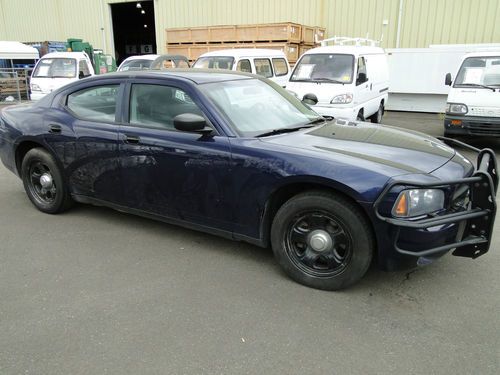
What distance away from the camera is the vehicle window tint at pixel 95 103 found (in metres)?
4.26

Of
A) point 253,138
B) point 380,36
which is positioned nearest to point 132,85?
point 253,138

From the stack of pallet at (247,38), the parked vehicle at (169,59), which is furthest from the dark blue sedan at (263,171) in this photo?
the stack of pallet at (247,38)

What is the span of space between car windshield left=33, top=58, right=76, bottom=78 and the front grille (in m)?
10.9

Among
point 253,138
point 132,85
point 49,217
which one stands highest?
point 132,85

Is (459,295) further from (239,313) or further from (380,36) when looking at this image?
(380,36)

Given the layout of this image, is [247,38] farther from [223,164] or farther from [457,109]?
[223,164]

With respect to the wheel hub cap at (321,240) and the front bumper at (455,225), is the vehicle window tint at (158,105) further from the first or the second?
the front bumper at (455,225)

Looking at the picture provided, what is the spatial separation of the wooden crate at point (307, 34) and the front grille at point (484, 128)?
8004 mm

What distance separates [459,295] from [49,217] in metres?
4.10

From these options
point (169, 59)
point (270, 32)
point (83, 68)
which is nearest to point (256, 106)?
point (169, 59)

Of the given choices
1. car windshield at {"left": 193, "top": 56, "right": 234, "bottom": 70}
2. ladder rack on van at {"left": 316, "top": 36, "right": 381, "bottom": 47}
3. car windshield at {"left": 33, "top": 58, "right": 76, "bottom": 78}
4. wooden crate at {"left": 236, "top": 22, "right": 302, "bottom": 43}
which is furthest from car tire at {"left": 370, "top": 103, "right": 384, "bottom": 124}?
car windshield at {"left": 33, "top": 58, "right": 76, "bottom": 78}

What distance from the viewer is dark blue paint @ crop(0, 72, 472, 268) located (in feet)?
10.1

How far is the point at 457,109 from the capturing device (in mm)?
8328

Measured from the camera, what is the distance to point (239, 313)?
3.03 m
